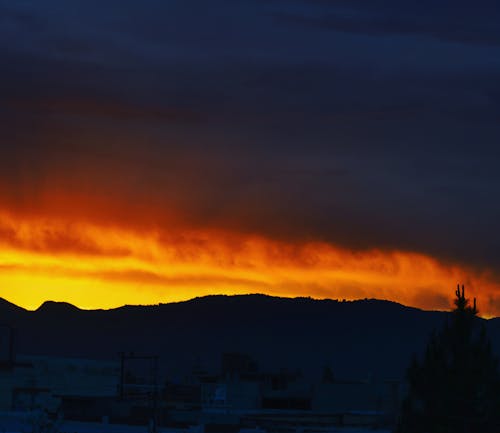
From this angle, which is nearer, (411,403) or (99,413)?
(411,403)

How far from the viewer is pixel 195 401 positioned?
130375mm

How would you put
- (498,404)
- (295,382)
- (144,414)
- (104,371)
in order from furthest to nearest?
(295,382) < (104,371) < (144,414) < (498,404)

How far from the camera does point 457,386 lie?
198 feet

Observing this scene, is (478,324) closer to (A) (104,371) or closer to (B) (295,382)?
(A) (104,371)

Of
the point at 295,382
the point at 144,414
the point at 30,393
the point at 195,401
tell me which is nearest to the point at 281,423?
the point at 144,414

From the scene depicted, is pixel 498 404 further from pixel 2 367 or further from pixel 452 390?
pixel 2 367

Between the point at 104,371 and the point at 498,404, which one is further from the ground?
the point at 104,371

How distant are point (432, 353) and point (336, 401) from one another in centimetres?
7036

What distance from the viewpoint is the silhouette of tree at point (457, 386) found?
198 feet

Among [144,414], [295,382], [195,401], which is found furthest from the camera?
[295,382]

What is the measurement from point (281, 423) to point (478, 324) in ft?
136

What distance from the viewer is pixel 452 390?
60.5 metres

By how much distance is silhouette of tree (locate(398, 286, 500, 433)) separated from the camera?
60.3 m

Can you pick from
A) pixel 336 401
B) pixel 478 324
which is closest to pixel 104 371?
pixel 336 401
